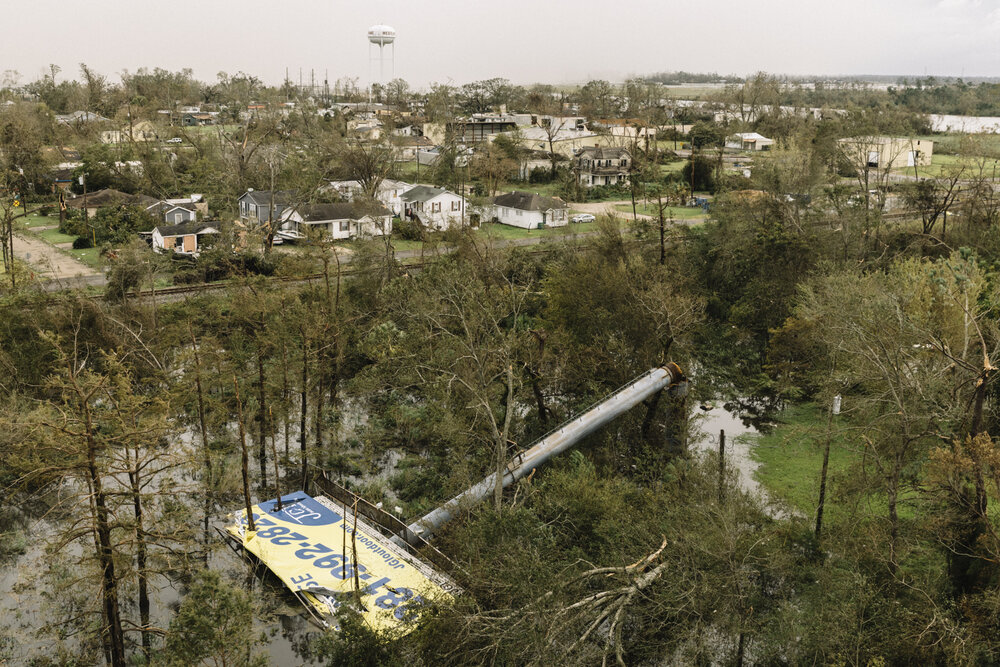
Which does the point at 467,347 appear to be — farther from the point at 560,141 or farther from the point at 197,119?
the point at 197,119

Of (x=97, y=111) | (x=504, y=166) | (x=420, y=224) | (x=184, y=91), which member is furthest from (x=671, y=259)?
(x=184, y=91)

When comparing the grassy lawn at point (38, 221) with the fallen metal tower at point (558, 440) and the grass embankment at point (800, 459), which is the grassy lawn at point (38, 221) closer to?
the fallen metal tower at point (558, 440)

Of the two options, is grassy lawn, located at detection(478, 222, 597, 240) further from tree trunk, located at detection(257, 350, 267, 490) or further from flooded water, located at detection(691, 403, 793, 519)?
tree trunk, located at detection(257, 350, 267, 490)

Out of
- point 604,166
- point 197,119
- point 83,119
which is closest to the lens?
point 604,166

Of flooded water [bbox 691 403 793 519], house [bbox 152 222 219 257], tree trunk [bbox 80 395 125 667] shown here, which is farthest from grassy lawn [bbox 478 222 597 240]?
tree trunk [bbox 80 395 125 667]

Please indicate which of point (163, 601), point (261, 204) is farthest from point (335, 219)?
point (163, 601)

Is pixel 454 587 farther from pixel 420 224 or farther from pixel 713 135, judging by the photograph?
pixel 713 135
